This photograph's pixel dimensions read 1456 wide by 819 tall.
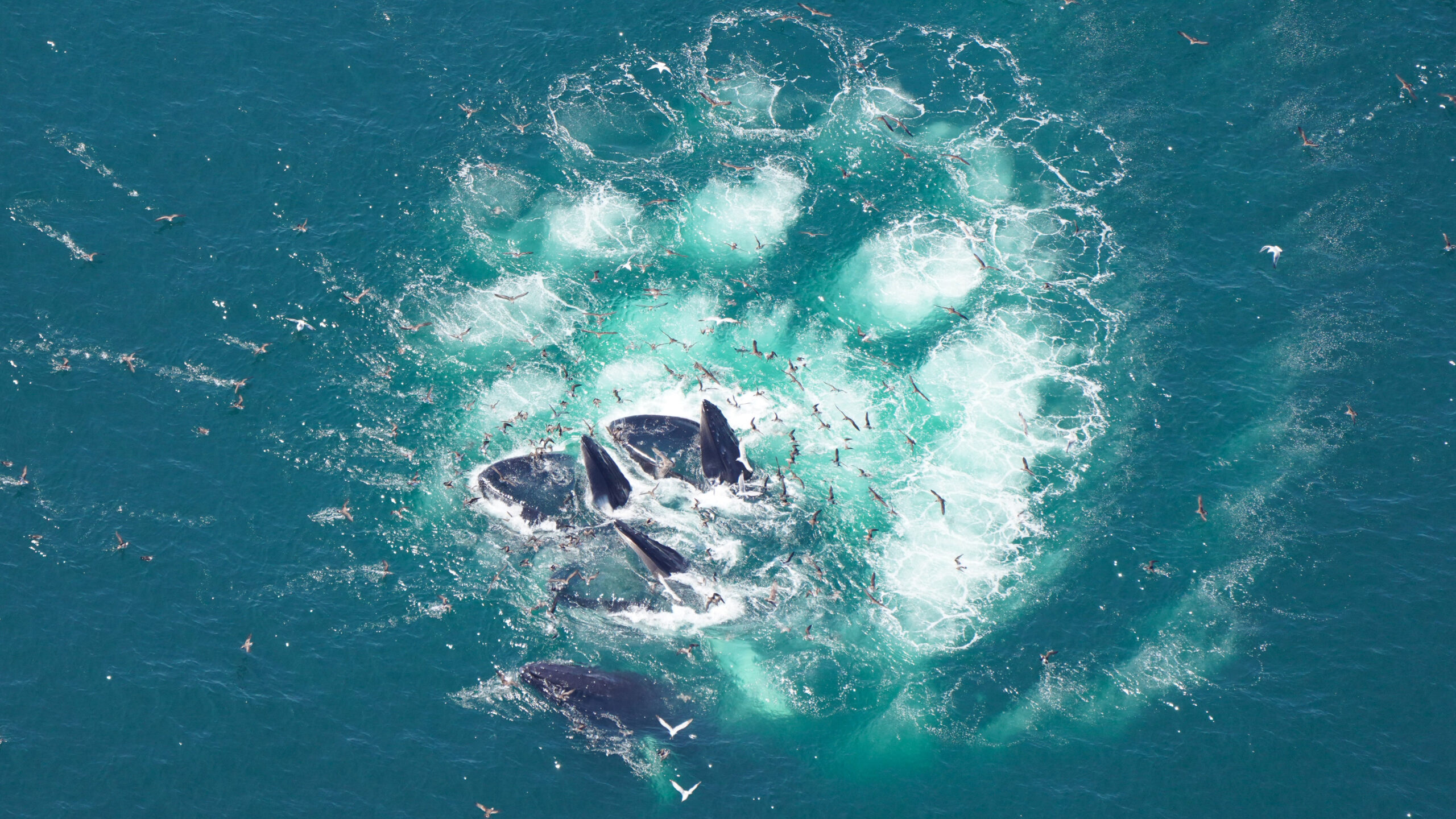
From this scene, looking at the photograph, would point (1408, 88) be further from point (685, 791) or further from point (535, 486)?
point (685, 791)

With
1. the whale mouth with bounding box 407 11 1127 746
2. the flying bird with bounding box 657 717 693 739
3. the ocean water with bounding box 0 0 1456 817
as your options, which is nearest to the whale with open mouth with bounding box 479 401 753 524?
the whale mouth with bounding box 407 11 1127 746

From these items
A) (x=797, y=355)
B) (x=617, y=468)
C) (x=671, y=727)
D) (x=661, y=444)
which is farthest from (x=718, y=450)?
(x=671, y=727)

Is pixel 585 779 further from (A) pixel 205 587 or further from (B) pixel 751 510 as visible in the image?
(A) pixel 205 587

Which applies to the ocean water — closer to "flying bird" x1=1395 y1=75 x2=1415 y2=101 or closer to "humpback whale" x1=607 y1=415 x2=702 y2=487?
"flying bird" x1=1395 y1=75 x2=1415 y2=101

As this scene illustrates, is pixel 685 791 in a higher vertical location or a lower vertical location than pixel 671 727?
lower

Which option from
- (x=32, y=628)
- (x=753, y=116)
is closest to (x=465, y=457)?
(x=32, y=628)

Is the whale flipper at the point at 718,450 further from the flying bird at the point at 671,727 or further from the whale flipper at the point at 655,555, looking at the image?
the flying bird at the point at 671,727

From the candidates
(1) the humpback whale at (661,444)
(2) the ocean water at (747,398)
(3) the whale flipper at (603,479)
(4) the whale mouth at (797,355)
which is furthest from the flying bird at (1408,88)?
(3) the whale flipper at (603,479)
